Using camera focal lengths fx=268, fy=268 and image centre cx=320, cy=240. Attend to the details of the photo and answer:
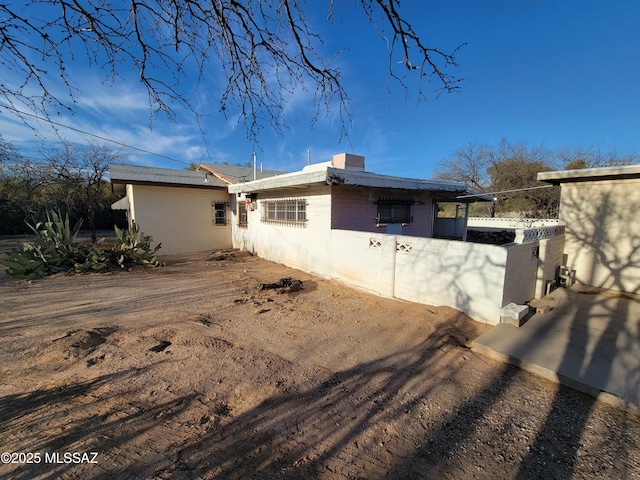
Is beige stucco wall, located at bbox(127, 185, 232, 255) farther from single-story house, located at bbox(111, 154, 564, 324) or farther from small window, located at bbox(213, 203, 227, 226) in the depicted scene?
small window, located at bbox(213, 203, 227, 226)

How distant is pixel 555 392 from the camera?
2.75 m

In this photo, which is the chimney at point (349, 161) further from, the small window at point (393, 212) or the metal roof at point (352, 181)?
the small window at point (393, 212)

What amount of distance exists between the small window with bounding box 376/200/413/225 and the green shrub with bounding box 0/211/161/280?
7.52 meters

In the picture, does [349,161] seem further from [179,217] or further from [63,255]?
[63,255]

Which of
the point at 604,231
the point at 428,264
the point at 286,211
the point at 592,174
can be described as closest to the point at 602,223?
the point at 604,231

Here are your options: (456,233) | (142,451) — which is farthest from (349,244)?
(456,233)

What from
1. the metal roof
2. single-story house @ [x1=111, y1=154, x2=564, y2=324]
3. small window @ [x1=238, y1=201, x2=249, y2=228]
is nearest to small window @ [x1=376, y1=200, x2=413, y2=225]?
single-story house @ [x1=111, y1=154, x2=564, y2=324]

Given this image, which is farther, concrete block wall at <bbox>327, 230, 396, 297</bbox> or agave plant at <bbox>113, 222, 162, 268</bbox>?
agave plant at <bbox>113, 222, 162, 268</bbox>

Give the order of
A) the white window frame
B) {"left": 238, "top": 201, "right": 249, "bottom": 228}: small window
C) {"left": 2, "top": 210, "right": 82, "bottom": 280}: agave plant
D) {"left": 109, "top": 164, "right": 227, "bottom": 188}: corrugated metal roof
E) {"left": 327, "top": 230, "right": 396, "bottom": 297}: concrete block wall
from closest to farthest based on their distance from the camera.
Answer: {"left": 327, "top": 230, "right": 396, "bottom": 297}: concrete block wall, {"left": 2, "top": 210, "right": 82, "bottom": 280}: agave plant, {"left": 109, "top": 164, "right": 227, "bottom": 188}: corrugated metal roof, {"left": 238, "top": 201, "right": 249, "bottom": 228}: small window, the white window frame

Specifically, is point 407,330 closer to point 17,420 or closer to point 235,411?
point 235,411

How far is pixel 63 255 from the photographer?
7.97 m

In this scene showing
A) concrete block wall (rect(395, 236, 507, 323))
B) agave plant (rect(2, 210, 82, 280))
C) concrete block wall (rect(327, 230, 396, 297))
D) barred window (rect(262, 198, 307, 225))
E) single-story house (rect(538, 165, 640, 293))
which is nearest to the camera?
concrete block wall (rect(395, 236, 507, 323))

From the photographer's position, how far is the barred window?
8.08m

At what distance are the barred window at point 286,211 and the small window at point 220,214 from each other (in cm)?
365
